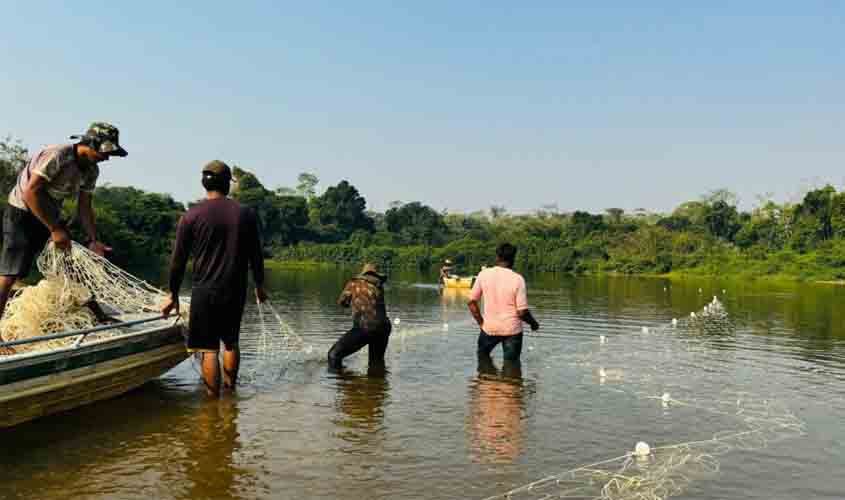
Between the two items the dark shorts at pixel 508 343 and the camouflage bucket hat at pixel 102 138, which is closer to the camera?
the camouflage bucket hat at pixel 102 138

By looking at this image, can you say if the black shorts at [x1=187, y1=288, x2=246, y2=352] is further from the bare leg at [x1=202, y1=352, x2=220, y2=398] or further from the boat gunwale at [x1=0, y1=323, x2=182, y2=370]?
the boat gunwale at [x1=0, y1=323, x2=182, y2=370]

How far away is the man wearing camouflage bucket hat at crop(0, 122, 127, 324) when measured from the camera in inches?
260

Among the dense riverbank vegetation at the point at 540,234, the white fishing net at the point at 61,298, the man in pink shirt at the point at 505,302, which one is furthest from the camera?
the dense riverbank vegetation at the point at 540,234

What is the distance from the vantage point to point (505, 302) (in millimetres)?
10016

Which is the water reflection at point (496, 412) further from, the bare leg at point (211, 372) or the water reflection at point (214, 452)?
the bare leg at point (211, 372)

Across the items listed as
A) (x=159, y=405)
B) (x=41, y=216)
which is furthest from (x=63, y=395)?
(x=41, y=216)

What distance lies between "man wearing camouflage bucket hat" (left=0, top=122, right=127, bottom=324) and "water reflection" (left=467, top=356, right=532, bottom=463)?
4288 mm

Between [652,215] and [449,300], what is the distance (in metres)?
113

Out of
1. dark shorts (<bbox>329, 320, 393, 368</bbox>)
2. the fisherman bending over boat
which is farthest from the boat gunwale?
dark shorts (<bbox>329, 320, 393, 368</bbox>)

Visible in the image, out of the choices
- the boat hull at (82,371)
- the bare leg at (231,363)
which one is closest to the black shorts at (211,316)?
the bare leg at (231,363)

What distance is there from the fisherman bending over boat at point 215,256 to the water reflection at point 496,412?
2680 millimetres

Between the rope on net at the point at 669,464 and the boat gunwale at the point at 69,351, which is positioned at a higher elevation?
the boat gunwale at the point at 69,351

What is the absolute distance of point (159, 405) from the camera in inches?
292

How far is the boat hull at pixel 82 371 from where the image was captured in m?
5.86
